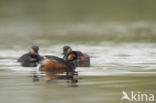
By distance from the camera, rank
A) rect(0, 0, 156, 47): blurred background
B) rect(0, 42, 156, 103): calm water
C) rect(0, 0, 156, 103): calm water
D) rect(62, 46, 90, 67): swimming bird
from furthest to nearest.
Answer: rect(0, 0, 156, 47): blurred background → rect(62, 46, 90, 67): swimming bird → rect(0, 0, 156, 103): calm water → rect(0, 42, 156, 103): calm water

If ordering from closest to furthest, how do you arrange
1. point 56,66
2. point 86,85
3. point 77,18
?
1. point 86,85
2. point 56,66
3. point 77,18

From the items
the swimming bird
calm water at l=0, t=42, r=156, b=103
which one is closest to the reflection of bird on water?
calm water at l=0, t=42, r=156, b=103

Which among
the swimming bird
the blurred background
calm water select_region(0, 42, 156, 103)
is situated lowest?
calm water select_region(0, 42, 156, 103)

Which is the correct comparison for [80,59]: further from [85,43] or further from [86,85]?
[85,43]

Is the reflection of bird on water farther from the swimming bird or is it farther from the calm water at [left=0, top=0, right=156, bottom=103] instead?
the swimming bird

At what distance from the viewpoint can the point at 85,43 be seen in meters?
31.3

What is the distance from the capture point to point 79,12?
5253 centimetres

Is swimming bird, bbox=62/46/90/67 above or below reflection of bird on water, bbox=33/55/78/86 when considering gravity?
above

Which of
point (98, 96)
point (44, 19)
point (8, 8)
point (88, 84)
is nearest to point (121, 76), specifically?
point (88, 84)

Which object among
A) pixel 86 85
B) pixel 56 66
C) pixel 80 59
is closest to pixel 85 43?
pixel 80 59

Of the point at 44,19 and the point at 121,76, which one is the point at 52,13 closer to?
the point at 44,19

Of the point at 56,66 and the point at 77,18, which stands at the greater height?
the point at 77,18

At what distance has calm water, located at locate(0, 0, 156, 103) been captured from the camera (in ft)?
38.4

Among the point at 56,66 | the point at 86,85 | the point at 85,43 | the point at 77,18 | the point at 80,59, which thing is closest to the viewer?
the point at 86,85
